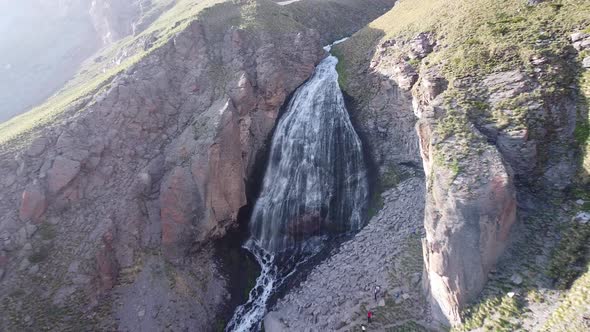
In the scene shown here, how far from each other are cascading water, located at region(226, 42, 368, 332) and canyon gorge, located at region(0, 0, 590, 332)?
140mm

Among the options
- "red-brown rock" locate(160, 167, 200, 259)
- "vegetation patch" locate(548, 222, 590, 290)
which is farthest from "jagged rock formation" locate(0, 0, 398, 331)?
"vegetation patch" locate(548, 222, 590, 290)

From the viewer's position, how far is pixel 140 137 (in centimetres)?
2669

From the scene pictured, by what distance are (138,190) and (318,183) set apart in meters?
12.6

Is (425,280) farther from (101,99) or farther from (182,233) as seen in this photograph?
(101,99)

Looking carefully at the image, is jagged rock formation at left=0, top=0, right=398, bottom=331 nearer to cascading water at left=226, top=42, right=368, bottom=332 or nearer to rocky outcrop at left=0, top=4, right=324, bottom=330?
rocky outcrop at left=0, top=4, right=324, bottom=330

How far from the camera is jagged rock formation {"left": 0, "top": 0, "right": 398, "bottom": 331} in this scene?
2067cm

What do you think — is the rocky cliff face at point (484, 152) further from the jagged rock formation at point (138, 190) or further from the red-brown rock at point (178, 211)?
the red-brown rock at point (178, 211)

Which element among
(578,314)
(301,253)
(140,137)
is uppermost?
(140,137)

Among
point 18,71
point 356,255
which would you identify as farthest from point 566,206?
point 18,71

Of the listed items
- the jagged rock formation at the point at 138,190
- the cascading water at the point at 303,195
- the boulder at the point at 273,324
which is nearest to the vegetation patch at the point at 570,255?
the cascading water at the point at 303,195

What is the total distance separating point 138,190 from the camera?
24328 mm

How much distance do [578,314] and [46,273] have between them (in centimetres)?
2576

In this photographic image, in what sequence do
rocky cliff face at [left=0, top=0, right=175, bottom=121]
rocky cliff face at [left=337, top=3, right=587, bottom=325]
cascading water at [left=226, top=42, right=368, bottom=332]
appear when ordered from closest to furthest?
rocky cliff face at [left=337, top=3, right=587, bottom=325] → cascading water at [left=226, top=42, right=368, bottom=332] → rocky cliff face at [left=0, top=0, right=175, bottom=121]

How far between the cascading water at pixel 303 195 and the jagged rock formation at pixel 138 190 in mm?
1986
